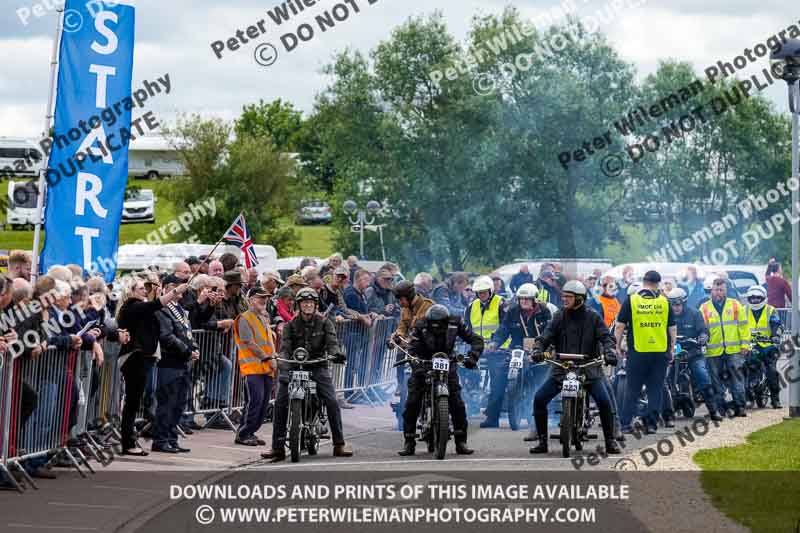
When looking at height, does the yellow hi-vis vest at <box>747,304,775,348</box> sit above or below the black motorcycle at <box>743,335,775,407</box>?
above

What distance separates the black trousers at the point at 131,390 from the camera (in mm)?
14148

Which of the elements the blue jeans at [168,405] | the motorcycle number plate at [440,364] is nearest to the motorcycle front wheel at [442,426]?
the motorcycle number plate at [440,364]

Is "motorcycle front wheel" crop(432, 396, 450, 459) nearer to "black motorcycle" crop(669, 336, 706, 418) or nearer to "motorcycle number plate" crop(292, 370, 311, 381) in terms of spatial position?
"motorcycle number plate" crop(292, 370, 311, 381)

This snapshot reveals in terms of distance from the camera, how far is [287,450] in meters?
15.2

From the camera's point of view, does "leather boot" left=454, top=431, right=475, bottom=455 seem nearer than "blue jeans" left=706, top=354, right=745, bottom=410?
Yes

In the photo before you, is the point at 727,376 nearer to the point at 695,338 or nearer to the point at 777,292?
the point at 695,338

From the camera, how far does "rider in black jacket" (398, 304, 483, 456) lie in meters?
15.0

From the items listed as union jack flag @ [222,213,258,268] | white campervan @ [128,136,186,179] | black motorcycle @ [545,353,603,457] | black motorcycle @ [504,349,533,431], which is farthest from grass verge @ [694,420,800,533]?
white campervan @ [128,136,186,179]

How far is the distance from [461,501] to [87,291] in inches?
173

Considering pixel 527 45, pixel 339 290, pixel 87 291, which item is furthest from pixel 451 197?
pixel 87 291

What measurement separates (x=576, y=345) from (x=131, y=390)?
15.6 ft

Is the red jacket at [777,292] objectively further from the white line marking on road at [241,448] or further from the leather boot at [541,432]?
the white line marking on road at [241,448]

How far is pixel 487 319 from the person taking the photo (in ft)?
62.1

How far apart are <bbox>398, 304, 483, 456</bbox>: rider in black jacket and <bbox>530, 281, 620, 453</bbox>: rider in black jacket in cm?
77
